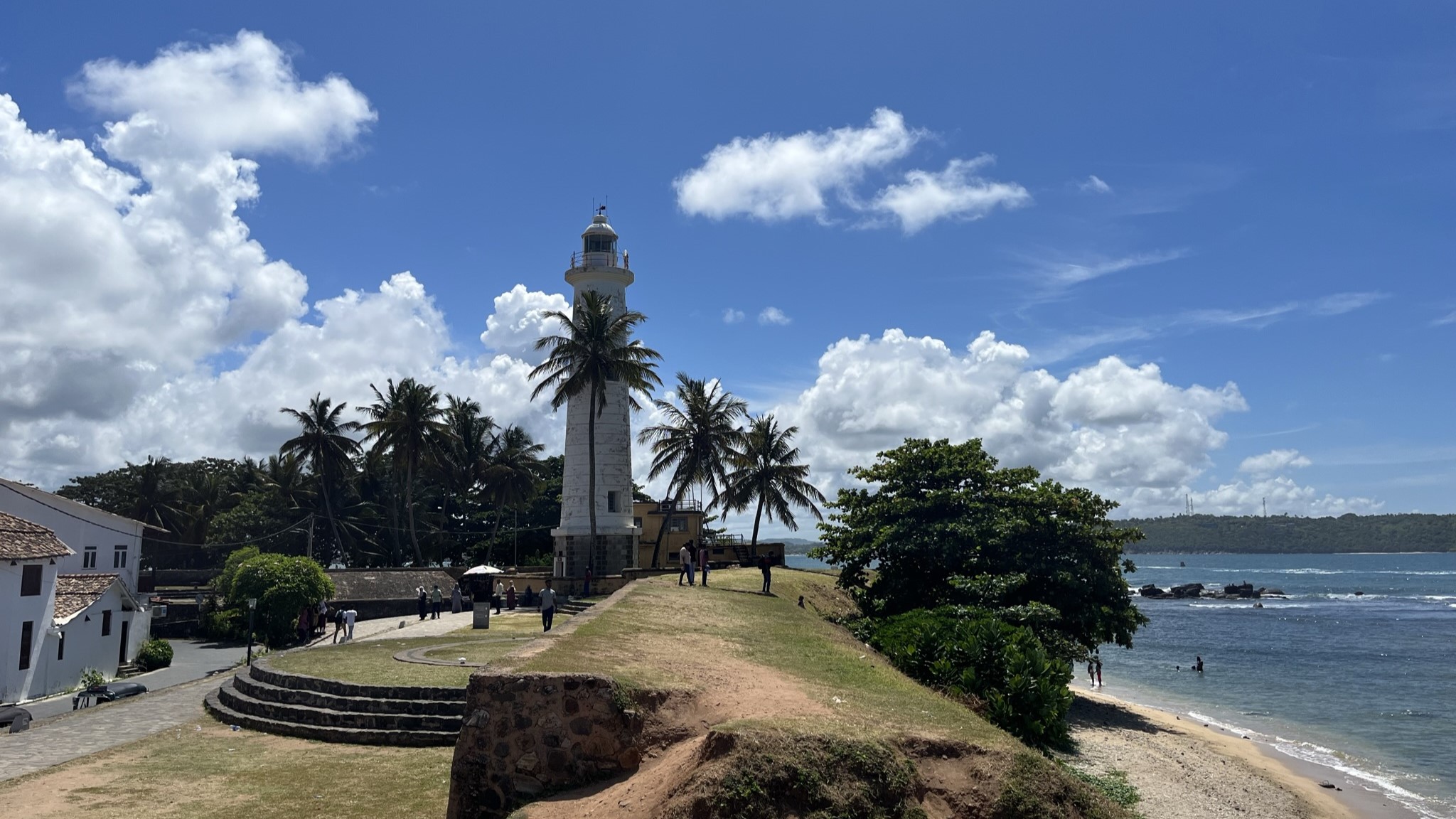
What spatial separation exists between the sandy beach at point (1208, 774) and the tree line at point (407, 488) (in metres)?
19.6

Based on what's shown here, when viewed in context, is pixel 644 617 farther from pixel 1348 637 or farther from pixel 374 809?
pixel 1348 637

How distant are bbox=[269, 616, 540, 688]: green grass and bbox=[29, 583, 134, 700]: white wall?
26.2ft

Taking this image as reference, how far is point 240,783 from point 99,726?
22.5 feet

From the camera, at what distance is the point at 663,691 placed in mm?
10055

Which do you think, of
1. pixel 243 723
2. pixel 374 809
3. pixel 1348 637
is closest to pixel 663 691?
pixel 374 809

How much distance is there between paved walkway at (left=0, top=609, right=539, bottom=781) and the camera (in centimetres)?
1407

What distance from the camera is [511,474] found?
52.2 m

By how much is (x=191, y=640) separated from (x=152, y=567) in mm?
23159

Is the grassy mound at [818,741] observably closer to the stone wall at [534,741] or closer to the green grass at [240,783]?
the stone wall at [534,741]

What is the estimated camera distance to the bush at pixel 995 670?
1434 centimetres

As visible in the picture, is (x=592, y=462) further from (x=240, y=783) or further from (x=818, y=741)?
(x=818, y=741)

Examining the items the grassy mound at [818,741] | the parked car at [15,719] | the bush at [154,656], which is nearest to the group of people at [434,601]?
Answer: the bush at [154,656]

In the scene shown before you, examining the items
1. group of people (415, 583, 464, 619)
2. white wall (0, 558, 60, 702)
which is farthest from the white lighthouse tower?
white wall (0, 558, 60, 702)

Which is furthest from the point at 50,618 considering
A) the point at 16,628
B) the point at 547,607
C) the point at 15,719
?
the point at 547,607
